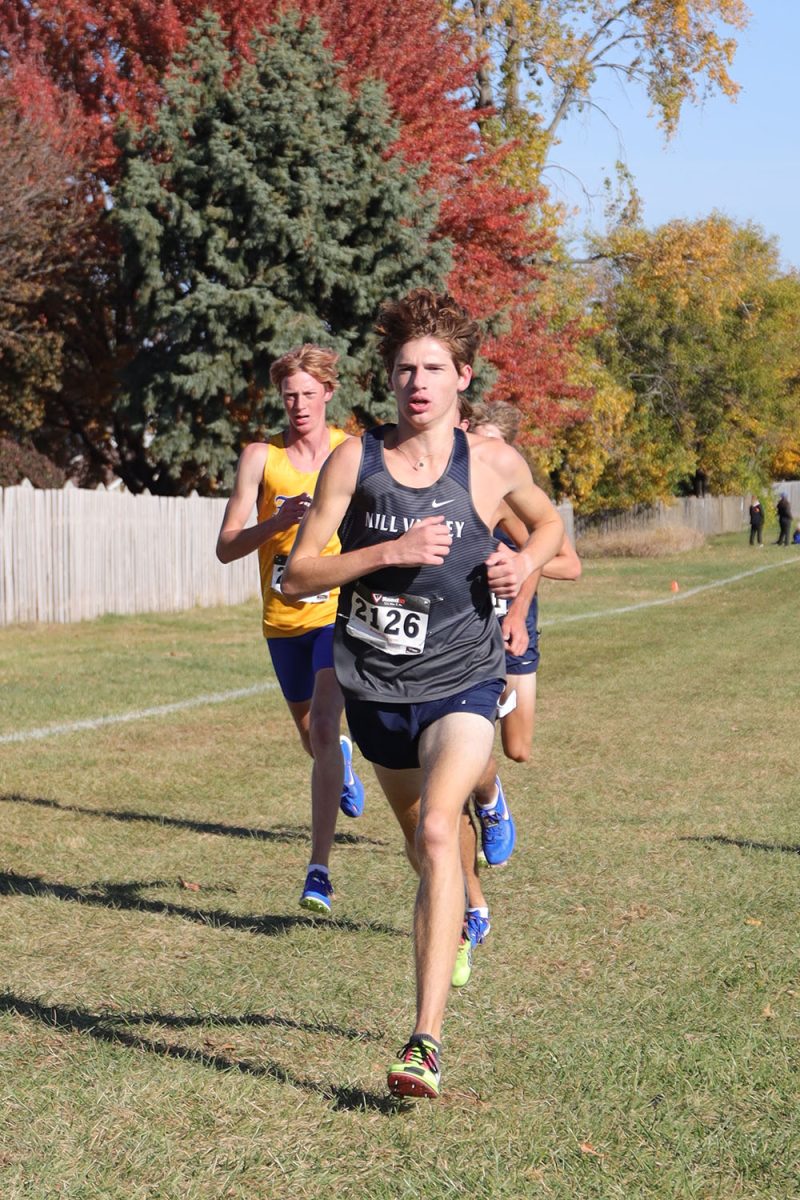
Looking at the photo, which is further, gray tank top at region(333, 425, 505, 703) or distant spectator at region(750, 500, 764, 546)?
distant spectator at region(750, 500, 764, 546)

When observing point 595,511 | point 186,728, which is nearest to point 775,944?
point 186,728

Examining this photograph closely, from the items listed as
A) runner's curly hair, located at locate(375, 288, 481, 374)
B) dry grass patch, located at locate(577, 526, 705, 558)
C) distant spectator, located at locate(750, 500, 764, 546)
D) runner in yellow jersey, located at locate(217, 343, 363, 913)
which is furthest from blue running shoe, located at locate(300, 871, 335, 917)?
distant spectator, located at locate(750, 500, 764, 546)

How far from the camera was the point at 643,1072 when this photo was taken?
15.0ft

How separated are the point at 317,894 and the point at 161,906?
79 cm

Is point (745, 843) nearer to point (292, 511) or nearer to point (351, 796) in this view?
point (351, 796)

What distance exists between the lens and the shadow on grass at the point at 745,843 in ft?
26.1

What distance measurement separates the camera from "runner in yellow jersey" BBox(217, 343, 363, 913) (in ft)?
22.4

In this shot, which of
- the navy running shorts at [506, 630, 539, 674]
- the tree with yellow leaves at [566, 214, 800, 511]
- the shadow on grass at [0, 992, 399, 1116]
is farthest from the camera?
the tree with yellow leaves at [566, 214, 800, 511]

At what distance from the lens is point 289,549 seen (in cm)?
743

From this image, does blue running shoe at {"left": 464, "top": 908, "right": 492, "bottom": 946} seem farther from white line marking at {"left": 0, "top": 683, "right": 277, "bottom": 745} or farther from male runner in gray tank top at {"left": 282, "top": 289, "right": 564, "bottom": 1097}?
white line marking at {"left": 0, "top": 683, "right": 277, "bottom": 745}

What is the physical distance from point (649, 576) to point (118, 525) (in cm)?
1839

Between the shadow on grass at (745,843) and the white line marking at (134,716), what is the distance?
18.3 feet

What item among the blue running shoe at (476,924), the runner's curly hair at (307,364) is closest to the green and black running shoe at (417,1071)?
the blue running shoe at (476,924)

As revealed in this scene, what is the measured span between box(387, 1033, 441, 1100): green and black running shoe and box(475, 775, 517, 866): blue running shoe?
289cm
